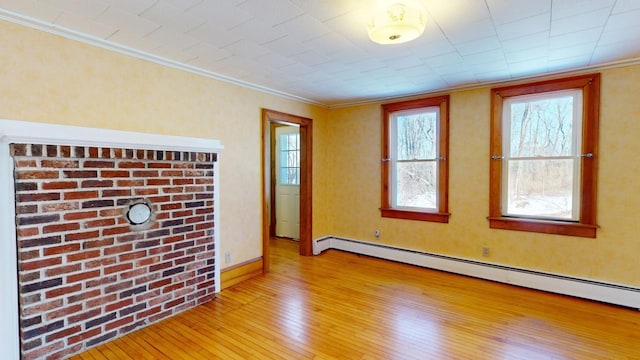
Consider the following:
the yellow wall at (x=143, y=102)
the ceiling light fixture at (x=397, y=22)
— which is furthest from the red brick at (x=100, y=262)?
the ceiling light fixture at (x=397, y=22)

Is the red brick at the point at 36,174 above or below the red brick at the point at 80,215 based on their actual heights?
above

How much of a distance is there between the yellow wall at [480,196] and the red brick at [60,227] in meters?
3.37

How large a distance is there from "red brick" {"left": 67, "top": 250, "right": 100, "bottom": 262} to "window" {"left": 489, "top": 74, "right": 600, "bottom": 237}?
3.88m

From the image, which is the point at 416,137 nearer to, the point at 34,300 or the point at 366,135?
the point at 366,135

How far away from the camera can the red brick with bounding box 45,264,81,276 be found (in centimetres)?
208

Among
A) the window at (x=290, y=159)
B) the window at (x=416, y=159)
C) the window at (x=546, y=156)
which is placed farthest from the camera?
Answer: the window at (x=290, y=159)

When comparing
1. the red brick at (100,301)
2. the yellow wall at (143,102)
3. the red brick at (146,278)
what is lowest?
the red brick at (100,301)

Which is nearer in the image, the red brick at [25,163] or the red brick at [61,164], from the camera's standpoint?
the red brick at [25,163]

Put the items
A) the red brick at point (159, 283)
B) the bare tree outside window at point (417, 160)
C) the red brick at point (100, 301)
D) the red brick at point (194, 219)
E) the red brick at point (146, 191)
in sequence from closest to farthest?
the red brick at point (100, 301) → the red brick at point (146, 191) → the red brick at point (159, 283) → the red brick at point (194, 219) → the bare tree outside window at point (417, 160)

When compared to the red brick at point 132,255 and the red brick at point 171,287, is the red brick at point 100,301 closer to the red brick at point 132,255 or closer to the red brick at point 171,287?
the red brick at point 132,255

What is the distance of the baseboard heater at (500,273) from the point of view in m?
2.98

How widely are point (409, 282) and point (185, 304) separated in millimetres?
2382

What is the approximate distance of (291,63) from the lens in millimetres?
2893

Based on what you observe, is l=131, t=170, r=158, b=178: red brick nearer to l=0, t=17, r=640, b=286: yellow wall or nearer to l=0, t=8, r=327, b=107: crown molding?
l=0, t=17, r=640, b=286: yellow wall
